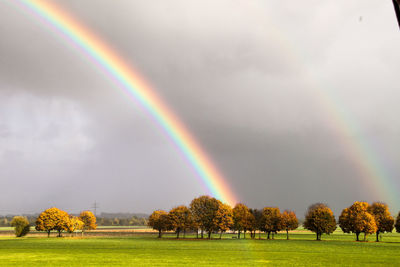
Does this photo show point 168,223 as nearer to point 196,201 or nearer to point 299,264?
point 196,201

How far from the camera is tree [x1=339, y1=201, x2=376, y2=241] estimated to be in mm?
110750

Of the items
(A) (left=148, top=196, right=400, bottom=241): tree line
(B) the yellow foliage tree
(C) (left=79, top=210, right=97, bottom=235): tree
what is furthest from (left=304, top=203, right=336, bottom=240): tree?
(C) (left=79, top=210, right=97, bottom=235): tree

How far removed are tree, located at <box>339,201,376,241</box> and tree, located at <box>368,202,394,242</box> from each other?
6902mm

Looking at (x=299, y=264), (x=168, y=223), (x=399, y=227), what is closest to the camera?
(x=299, y=264)

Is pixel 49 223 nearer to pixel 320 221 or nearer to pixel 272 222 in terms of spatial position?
pixel 272 222

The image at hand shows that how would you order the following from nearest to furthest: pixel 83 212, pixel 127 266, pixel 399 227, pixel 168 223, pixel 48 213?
pixel 127 266
pixel 399 227
pixel 168 223
pixel 48 213
pixel 83 212

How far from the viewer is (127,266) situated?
131 feet

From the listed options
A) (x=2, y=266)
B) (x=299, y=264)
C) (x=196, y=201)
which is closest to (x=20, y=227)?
(x=196, y=201)

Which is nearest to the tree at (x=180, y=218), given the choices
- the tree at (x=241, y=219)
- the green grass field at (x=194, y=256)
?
the tree at (x=241, y=219)

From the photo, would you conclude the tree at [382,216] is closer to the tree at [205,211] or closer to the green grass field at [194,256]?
the green grass field at [194,256]

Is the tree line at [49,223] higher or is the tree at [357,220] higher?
the tree at [357,220]

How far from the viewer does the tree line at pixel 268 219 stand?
115 m

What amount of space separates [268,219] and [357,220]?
103 feet

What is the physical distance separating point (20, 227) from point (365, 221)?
425ft
